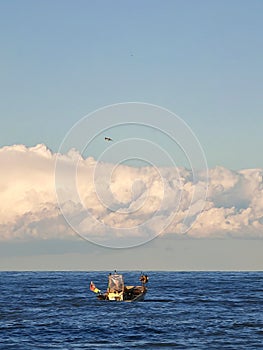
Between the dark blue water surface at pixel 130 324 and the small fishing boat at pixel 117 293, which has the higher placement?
the small fishing boat at pixel 117 293

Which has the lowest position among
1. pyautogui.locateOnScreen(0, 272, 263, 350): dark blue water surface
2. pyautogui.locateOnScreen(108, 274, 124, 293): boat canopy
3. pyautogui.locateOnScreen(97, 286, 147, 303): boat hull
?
pyautogui.locateOnScreen(0, 272, 263, 350): dark blue water surface

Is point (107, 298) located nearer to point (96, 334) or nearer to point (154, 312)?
point (154, 312)

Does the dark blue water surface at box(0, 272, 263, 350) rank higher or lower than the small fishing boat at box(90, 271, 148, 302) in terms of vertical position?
lower

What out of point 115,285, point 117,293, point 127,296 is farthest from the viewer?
point 127,296

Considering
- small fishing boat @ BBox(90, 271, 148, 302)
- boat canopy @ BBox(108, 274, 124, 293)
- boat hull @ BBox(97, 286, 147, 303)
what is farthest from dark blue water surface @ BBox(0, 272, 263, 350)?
boat canopy @ BBox(108, 274, 124, 293)

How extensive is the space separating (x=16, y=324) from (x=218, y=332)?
27.6 m

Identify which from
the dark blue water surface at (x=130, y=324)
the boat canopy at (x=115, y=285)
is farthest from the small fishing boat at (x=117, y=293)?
the dark blue water surface at (x=130, y=324)

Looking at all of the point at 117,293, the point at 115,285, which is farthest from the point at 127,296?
the point at 115,285

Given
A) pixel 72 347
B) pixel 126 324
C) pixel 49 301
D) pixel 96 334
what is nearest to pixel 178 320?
pixel 126 324

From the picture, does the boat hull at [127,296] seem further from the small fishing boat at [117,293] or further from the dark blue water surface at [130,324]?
the dark blue water surface at [130,324]

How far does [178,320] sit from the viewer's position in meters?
111

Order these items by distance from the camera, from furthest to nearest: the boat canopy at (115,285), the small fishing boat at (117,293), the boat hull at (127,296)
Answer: the boat hull at (127,296) < the boat canopy at (115,285) < the small fishing boat at (117,293)

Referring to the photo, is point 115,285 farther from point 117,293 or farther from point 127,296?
point 127,296

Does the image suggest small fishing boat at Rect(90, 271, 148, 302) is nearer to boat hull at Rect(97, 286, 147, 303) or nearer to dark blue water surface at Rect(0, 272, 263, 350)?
boat hull at Rect(97, 286, 147, 303)
